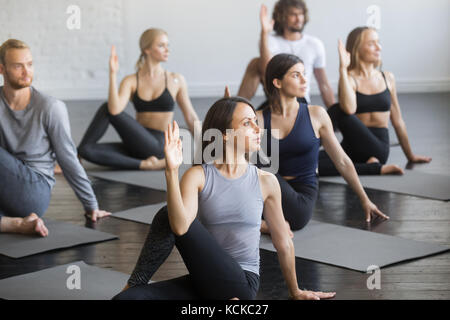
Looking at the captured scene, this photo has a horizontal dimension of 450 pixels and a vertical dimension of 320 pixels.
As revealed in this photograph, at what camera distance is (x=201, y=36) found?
28.6ft

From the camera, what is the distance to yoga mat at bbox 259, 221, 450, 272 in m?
3.00

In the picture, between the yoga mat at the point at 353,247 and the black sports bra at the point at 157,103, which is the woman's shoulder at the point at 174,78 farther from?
the yoga mat at the point at 353,247

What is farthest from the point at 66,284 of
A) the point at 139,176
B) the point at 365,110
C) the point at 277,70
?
the point at 365,110

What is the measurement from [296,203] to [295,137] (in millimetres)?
313

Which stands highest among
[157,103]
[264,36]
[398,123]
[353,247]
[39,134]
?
[264,36]

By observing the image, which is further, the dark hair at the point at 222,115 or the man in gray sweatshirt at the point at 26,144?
the man in gray sweatshirt at the point at 26,144

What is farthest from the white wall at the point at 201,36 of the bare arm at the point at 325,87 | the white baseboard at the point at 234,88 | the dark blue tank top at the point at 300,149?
the dark blue tank top at the point at 300,149

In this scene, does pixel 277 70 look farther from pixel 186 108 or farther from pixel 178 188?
pixel 186 108

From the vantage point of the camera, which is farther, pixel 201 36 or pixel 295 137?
pixel 201 36

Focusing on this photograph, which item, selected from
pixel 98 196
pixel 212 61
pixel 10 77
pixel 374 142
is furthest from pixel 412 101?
pixel 10 77

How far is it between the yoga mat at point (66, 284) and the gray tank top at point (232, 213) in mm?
520

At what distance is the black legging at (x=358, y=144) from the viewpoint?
4.65 meters

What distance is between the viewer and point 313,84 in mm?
8734

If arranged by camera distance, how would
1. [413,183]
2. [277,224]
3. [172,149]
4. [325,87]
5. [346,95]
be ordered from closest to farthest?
[172,149]
[277,224]
[413,183]
[346,95]
[325,87]
